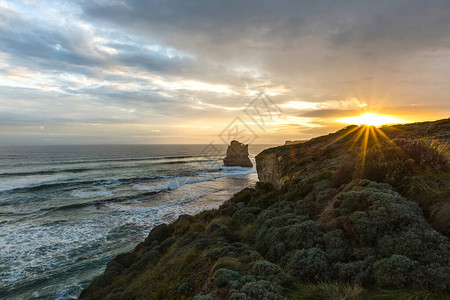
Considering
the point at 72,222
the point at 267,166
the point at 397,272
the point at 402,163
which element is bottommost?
the point at 72,222

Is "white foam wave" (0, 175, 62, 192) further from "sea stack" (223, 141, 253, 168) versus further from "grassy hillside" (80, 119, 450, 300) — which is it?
"sea stack" (223, 141, 253, 168)

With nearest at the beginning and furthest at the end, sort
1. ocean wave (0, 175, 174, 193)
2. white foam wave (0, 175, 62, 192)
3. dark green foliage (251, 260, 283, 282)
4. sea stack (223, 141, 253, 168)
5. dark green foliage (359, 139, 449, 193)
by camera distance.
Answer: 1. dark green foliage (251, 260, 283, 282)
2. dark green foliage (359, 139, 449, 193)
3. ocean wave (0, 175, 174, 193)
4. white foam wave (0, 175, 62, 192)
5. sea stack (223, 141, 253, 168)

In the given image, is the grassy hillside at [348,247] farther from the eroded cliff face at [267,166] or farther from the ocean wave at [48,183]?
the ocean wave at [48,183]

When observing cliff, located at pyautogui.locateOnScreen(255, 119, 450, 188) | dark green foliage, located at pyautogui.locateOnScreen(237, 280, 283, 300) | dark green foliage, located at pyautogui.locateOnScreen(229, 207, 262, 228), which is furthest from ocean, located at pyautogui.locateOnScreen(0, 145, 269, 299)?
dark green foliage, located at pyautogui.locateOnScreen(237, 280, 283, 300)

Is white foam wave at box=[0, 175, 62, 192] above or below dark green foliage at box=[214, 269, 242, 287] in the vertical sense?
below

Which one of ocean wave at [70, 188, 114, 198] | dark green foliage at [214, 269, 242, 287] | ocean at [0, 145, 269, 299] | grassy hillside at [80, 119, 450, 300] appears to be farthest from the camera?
ocean wave at [70, 188, 114, 198]

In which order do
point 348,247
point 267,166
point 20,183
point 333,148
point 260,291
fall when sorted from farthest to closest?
point 20,183
point 267,166
point 333,148
point 348,247
point 260,291

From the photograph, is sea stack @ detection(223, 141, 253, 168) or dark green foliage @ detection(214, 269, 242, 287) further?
sea stack @ detection(223, 141, 253, 168)

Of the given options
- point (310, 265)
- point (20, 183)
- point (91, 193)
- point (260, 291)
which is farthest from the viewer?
point (20, 183)

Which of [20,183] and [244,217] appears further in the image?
[20,183]

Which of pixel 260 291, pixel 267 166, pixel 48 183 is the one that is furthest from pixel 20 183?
pixel 260 291

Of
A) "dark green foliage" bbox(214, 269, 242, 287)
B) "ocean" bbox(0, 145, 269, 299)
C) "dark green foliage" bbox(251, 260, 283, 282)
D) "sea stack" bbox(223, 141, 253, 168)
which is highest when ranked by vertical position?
"dark green foliage" bbox(251, 260, 283, 282)

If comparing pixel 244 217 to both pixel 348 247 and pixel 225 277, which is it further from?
pixel 225 277

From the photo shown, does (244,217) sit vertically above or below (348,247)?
below
